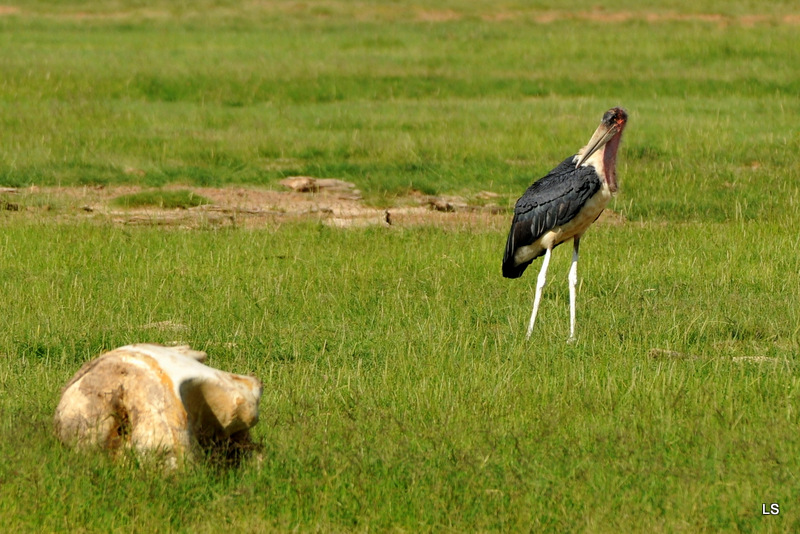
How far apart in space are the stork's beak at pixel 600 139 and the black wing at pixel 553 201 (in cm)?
10

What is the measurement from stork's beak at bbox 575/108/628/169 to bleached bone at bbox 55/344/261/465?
12.1 feet

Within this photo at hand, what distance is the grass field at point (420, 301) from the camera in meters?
4.43

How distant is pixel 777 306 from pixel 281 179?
21.8 feet

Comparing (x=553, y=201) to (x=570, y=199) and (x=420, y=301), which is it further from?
(x=420, y=301)

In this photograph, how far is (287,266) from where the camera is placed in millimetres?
9039

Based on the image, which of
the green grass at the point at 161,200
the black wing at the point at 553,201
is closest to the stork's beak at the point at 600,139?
the black wing at the point at 553,201

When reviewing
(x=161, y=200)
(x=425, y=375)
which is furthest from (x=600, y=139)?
(x=161, y=200)

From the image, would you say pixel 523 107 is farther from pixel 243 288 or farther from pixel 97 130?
pixel 243 288

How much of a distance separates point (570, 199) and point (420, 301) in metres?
1.19

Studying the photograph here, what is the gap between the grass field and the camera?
174 inches

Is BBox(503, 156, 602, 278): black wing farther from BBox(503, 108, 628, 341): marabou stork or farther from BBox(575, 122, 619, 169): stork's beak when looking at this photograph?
BBox(575, 122, 619, 169): stork's beak

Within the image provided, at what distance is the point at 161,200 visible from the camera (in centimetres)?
1162

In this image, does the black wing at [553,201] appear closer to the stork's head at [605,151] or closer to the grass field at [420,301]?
the stork's head at [605,151]

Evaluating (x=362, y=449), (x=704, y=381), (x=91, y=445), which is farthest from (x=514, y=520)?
(x=704, y=381)
